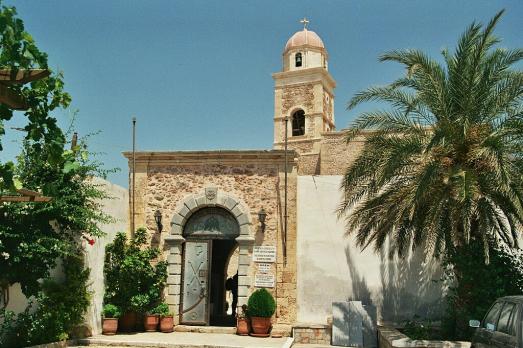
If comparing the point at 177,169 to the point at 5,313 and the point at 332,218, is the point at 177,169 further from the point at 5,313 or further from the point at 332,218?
the point at 5,313

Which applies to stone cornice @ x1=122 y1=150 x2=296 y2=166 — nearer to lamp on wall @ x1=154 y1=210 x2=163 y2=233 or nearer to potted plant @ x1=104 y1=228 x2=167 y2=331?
lamp on wall @ x1=154 y1=210 x2=163 y2=233

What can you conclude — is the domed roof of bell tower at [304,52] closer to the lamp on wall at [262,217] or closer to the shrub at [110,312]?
the lamp on wall at [262,217]

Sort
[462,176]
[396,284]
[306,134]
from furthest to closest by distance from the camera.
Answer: [306,134]
[396,284]
[462,176]

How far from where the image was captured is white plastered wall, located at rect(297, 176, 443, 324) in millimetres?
11984

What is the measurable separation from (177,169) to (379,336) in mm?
6222

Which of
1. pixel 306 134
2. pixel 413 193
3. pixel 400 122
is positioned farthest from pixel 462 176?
pixel 306 134

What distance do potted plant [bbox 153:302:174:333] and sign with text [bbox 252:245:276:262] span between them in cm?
235

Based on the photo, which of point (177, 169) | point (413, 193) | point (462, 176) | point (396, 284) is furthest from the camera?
point (177, 169)

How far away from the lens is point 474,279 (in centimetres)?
948

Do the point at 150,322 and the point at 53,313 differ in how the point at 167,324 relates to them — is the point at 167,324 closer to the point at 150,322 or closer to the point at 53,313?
the point at 150,322

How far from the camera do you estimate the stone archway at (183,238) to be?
12648 millimetres

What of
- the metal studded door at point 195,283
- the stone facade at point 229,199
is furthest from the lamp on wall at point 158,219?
the metal studded door at point 195,283

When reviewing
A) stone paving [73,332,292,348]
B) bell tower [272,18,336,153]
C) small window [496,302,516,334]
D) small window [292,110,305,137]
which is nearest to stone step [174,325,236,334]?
stone paving [73,332,292,348]

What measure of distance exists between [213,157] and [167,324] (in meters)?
4.12
